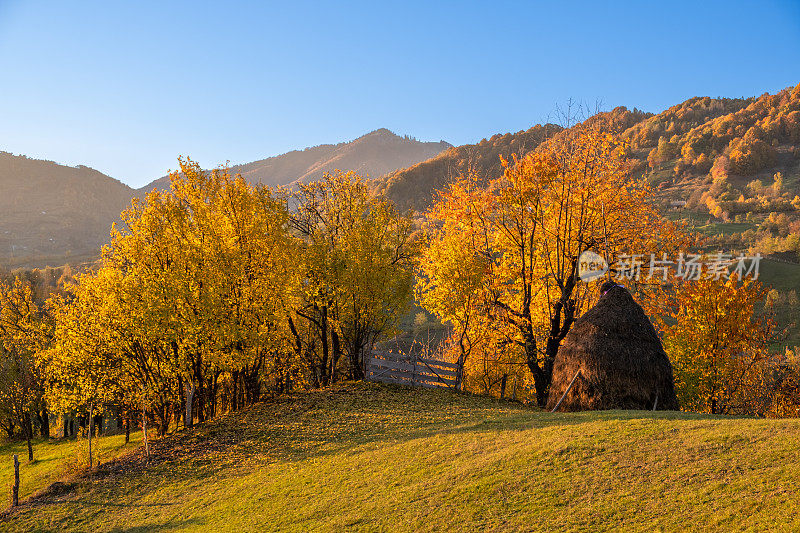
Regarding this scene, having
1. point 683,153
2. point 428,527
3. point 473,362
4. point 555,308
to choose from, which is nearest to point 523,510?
point 428,527

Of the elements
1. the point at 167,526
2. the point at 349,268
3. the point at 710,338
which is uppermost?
the point at 349,268

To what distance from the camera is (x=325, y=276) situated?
2342cm

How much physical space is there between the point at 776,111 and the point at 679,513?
470ft

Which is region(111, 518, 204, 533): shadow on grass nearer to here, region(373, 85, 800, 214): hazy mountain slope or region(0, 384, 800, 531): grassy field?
region(0, 384, 800, 531): grassy field

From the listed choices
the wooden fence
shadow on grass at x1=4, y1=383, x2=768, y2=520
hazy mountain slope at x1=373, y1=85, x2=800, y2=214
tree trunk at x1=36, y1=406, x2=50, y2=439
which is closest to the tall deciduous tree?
the wooden fence

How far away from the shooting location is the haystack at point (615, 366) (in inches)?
621

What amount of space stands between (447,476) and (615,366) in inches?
310

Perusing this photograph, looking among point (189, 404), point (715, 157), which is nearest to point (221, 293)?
point (189, 404)

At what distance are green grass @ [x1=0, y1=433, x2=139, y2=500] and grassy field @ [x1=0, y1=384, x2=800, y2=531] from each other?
12.0 feet

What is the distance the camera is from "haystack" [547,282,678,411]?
1577cm

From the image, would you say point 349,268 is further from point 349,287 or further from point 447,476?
point 447,476

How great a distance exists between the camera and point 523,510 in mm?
8594

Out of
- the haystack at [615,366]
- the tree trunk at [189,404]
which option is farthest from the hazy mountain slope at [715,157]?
Answer: the haystack at [615,366]

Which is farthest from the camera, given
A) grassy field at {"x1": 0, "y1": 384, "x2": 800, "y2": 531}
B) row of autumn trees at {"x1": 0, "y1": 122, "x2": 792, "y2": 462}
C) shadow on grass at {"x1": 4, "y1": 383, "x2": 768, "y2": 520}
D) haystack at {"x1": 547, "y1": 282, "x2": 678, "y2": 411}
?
row of autumn trees at {"x1": 0, "y1": 122, "x2": 792, "y2": 462}
